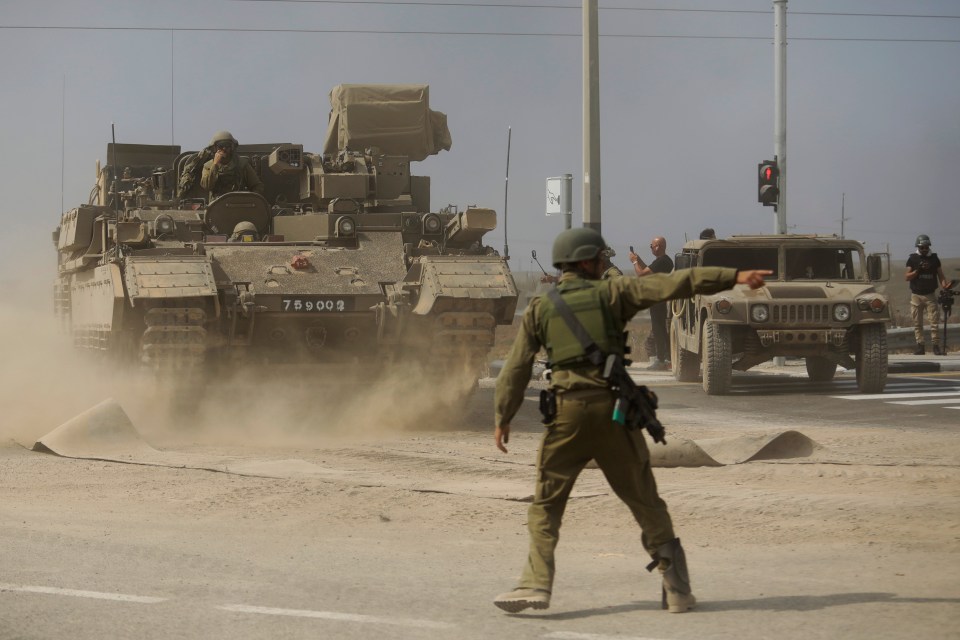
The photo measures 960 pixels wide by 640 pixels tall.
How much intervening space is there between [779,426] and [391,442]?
3924mm

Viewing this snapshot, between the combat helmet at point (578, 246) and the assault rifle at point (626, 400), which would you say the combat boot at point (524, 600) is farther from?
the combat helmet at point (578, 246)

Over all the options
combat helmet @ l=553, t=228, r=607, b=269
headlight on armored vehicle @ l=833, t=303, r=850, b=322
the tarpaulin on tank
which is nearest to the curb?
headlight on armored vehicle @ l=833, t=303, r=850, b=322

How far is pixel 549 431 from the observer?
6145 mm

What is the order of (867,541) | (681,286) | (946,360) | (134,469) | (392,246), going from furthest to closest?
(946,360) < (392,246) < (134,469) < (867,541) < (681,286)

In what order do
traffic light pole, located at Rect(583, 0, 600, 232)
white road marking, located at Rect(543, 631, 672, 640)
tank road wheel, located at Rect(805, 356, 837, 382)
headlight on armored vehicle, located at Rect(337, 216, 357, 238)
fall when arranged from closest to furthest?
white road marking, located at Rect(543, 631, 672, 640), headlight on armored vehicle, located at Rect(337, 216, 357, 238), traffic light pole, located at Rect(583, 0, 600, 232), tank road wheel, located at Rect(805, 356, 837, 382)

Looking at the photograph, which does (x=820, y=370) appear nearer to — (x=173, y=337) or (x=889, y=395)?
(x=889, y=395)

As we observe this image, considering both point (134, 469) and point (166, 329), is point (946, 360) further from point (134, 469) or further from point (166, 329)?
point (134, 469)

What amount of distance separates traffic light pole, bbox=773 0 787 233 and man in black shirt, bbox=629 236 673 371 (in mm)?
3110

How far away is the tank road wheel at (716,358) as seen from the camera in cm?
1772

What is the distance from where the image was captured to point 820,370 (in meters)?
20.8

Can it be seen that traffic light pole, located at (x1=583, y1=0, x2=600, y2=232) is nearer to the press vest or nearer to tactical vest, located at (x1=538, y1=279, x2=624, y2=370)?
the press vest

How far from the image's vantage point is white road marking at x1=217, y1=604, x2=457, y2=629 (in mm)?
5883

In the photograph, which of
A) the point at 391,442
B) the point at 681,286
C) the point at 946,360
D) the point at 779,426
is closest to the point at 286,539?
the point at 681,286

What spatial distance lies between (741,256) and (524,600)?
13492 mm
